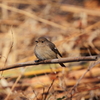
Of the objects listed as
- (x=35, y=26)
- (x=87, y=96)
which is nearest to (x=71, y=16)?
(x=35, y=26)

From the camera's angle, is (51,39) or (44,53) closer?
(44,53)

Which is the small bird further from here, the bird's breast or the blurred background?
the blurred background

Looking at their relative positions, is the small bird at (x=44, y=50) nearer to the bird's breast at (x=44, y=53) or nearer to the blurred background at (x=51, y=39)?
the bird's breast at (x=44, y=53)

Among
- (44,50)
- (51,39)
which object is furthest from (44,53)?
(51,39)

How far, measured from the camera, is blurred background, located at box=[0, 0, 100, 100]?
5.05 metres

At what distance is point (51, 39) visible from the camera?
6.91 meters

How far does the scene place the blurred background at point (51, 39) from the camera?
16.6 feet

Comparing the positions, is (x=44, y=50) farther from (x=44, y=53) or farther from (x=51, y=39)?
(x=51, y=39)

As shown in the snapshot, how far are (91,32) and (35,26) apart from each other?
1491 millimetres

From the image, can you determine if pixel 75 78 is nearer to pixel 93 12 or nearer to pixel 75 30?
pixel 75 30

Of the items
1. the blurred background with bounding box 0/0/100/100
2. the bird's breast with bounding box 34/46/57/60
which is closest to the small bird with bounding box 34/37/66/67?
the bird's breast with bounding box 34/46/57/60

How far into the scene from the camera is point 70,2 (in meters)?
8.96

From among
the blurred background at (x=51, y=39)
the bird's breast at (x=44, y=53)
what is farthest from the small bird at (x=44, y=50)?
the blurred background at (x=51, y=39)

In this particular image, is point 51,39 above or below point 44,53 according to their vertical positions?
below
